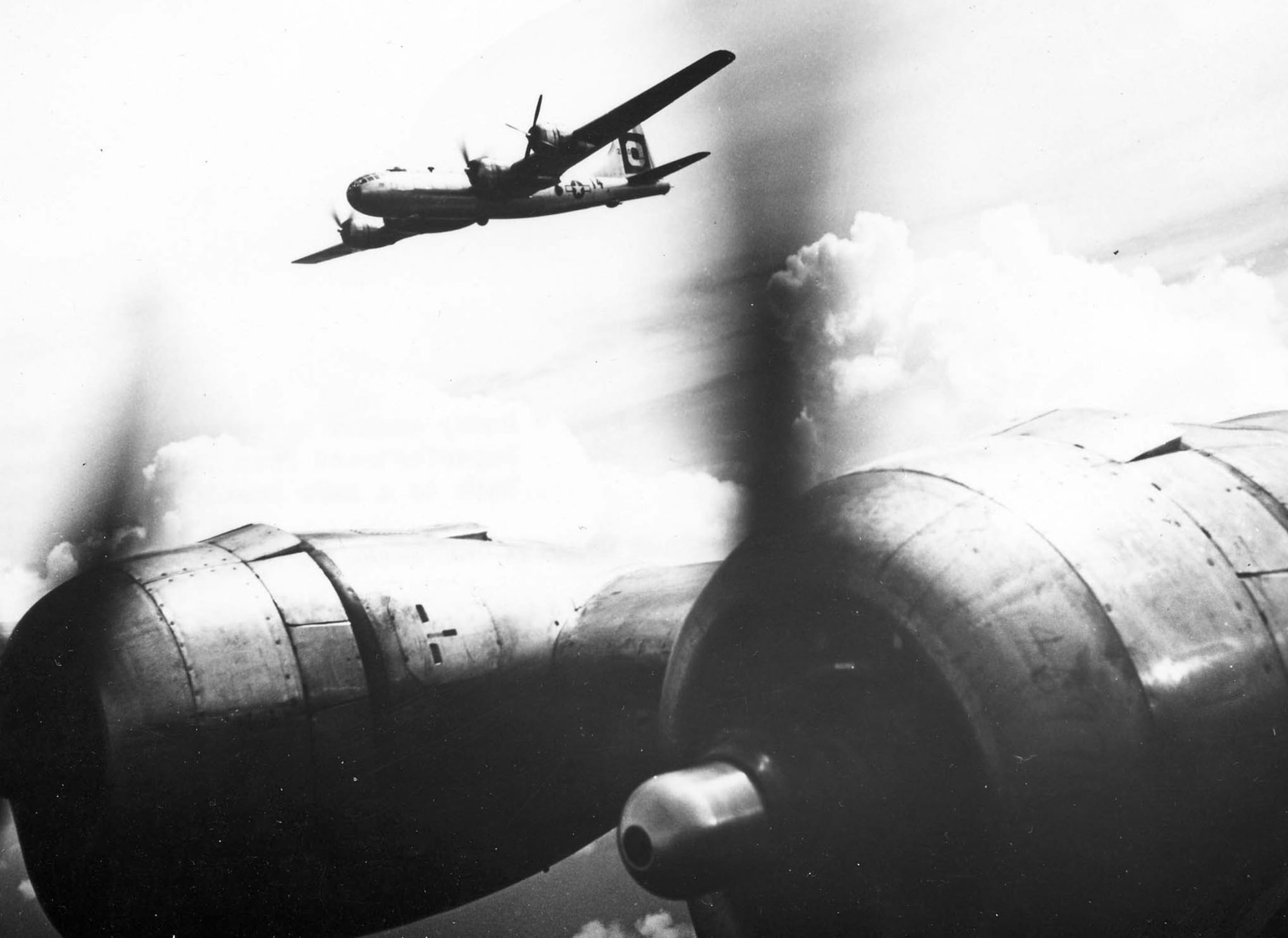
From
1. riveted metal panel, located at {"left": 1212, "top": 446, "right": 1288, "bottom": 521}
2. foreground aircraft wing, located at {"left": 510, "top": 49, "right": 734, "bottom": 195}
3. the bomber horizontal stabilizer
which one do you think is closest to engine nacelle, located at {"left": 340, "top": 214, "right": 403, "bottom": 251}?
foreground aircraft wing, located at {"left": 510, "top": 49, "right": 734, "bottom": 195}

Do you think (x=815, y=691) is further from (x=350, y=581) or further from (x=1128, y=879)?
(x=350, y=581)

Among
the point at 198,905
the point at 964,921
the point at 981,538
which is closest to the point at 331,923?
the point at 198,905

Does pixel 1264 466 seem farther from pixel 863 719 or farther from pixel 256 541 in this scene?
pixel 256 541

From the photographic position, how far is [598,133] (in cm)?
1411

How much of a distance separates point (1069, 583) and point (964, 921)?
4.04 feet

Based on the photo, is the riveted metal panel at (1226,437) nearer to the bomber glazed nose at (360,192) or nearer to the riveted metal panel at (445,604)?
the riveted metal panel at (445,604)

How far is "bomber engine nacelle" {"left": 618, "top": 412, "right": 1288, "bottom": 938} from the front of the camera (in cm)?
312

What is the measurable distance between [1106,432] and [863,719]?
165 centimetres

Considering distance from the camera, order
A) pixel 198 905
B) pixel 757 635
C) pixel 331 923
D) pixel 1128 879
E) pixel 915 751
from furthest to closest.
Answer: pixel 331 923, pixel 198 905, pixel 757 635, pixel 915 751, pixel 1128 879

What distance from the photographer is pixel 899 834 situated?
12.1 feet

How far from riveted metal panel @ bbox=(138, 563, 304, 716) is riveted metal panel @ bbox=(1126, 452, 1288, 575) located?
16.0ft

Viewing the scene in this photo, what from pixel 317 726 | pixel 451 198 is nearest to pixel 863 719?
pixel 317 726

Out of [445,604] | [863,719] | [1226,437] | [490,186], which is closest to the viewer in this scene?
[863,719]

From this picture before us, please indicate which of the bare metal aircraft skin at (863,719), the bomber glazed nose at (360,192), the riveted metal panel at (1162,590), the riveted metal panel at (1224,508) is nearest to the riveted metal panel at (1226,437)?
the bare metal aircraft skin at (863,719)
